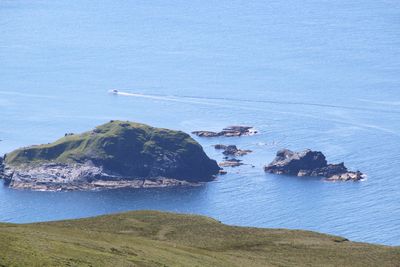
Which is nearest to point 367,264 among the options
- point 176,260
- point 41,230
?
point 176,260

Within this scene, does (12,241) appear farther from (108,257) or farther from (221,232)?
(221,232)

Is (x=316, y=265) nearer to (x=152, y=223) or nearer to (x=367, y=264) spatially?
(x=367, y=264)

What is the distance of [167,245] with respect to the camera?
107188 mm

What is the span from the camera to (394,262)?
112 metres

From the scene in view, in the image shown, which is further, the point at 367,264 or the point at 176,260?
the point at 367,264

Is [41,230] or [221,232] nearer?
[41,230]

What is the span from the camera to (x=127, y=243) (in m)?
102

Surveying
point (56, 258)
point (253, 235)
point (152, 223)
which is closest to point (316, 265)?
point (253, 235)

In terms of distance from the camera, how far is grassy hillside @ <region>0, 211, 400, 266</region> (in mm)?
86956

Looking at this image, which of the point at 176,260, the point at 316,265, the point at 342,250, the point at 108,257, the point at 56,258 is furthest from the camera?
the point at 342,250

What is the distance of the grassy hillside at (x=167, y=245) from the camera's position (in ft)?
285

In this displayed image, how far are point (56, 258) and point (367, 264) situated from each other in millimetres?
36648

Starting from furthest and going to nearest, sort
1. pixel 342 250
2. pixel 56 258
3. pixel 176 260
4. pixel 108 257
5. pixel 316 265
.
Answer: pixel 342 250, pixel 316 265, pixel 176 260, pixel 108 257, pixel 56 258

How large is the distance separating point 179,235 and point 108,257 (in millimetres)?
29803
